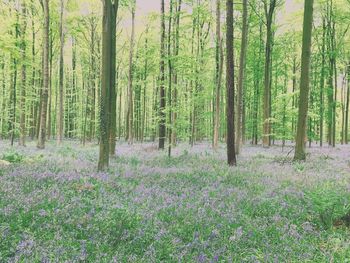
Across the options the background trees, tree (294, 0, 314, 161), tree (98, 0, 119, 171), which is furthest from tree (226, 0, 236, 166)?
the background trees

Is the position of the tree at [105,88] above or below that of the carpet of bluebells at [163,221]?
above

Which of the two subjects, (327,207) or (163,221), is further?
(327,207)

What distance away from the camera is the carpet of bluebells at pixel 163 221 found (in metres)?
4.98

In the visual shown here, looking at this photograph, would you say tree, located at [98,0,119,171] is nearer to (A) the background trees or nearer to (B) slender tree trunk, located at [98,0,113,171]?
(B) slender tree trunk, located at [98,0,113,171]

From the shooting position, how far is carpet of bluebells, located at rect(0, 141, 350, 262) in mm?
4980

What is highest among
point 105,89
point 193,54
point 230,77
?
point 193,54

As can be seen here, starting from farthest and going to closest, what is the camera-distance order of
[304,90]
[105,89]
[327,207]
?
[304,90], [105,89], [327,207]

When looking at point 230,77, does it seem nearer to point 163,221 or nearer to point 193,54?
point 163,221

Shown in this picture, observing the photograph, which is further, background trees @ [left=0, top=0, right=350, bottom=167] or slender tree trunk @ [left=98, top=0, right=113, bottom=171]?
background trees @ [left=0, top=0, right=350, bottom=167]

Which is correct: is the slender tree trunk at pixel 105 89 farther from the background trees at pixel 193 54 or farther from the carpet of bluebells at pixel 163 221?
the background trees at pixel 193 54

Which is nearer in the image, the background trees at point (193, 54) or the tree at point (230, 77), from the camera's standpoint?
the tree at point (230, 77)

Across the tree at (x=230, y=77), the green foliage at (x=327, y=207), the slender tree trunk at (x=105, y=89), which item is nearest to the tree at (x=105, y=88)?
the slender tree trunk at (x=105, y=89)

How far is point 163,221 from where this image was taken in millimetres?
6379

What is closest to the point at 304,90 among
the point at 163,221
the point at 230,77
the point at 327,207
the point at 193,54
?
the point at 230,77
